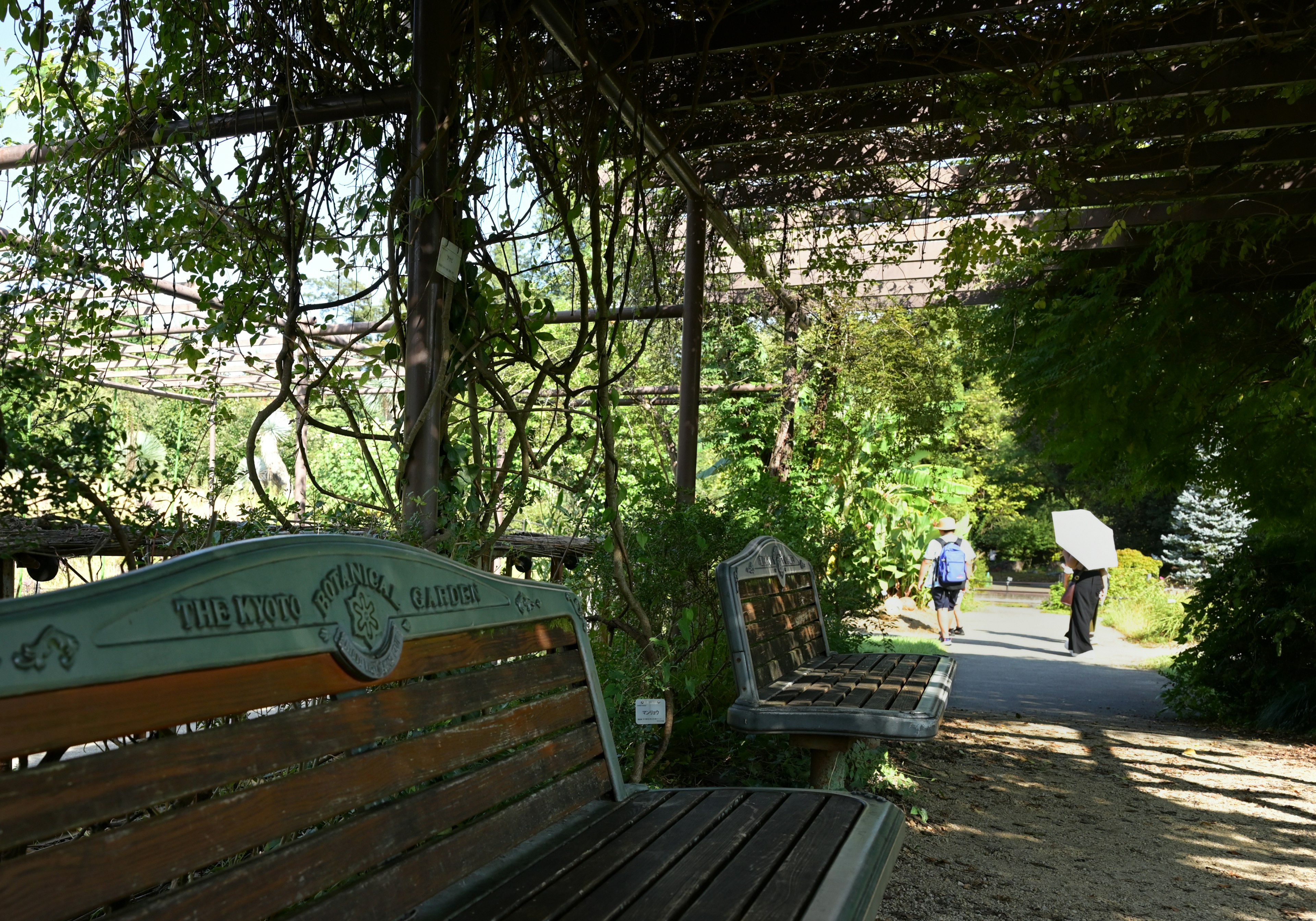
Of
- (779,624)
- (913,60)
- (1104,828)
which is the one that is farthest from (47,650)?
(1104,828)

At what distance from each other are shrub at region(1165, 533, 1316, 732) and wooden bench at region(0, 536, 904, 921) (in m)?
6.82

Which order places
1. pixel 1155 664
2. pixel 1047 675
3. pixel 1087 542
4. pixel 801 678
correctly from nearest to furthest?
pixel 801 678 < pixel 1047 675 < pixel 1155 664 < pixel 1087 542

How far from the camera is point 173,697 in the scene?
1175 millimetres

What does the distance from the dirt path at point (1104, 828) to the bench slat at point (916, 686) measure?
64 centimetres

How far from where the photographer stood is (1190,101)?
5.13 m

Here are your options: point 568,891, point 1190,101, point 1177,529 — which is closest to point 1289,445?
point 1190,101

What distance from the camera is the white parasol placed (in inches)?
516

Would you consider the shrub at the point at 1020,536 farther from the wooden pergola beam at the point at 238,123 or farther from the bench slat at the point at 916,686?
the wooden pergola beam at the point at 238,123

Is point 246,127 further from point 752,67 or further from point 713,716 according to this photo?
point 713,716

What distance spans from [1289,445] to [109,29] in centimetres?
740

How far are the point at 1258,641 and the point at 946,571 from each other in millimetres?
A: 5112

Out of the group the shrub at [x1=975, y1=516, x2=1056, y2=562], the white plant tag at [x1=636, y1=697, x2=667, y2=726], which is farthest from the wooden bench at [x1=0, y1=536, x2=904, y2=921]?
the shrub at [x1=975, y1=516, x2=1056, y2=562]

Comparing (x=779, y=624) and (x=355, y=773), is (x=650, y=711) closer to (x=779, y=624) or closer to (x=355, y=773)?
(x=779, y=624)

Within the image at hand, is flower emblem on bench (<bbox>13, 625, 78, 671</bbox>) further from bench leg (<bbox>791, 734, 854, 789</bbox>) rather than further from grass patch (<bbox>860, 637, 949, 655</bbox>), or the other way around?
grass patch (<bbox>860, 637, 949, 655</bbox>)
